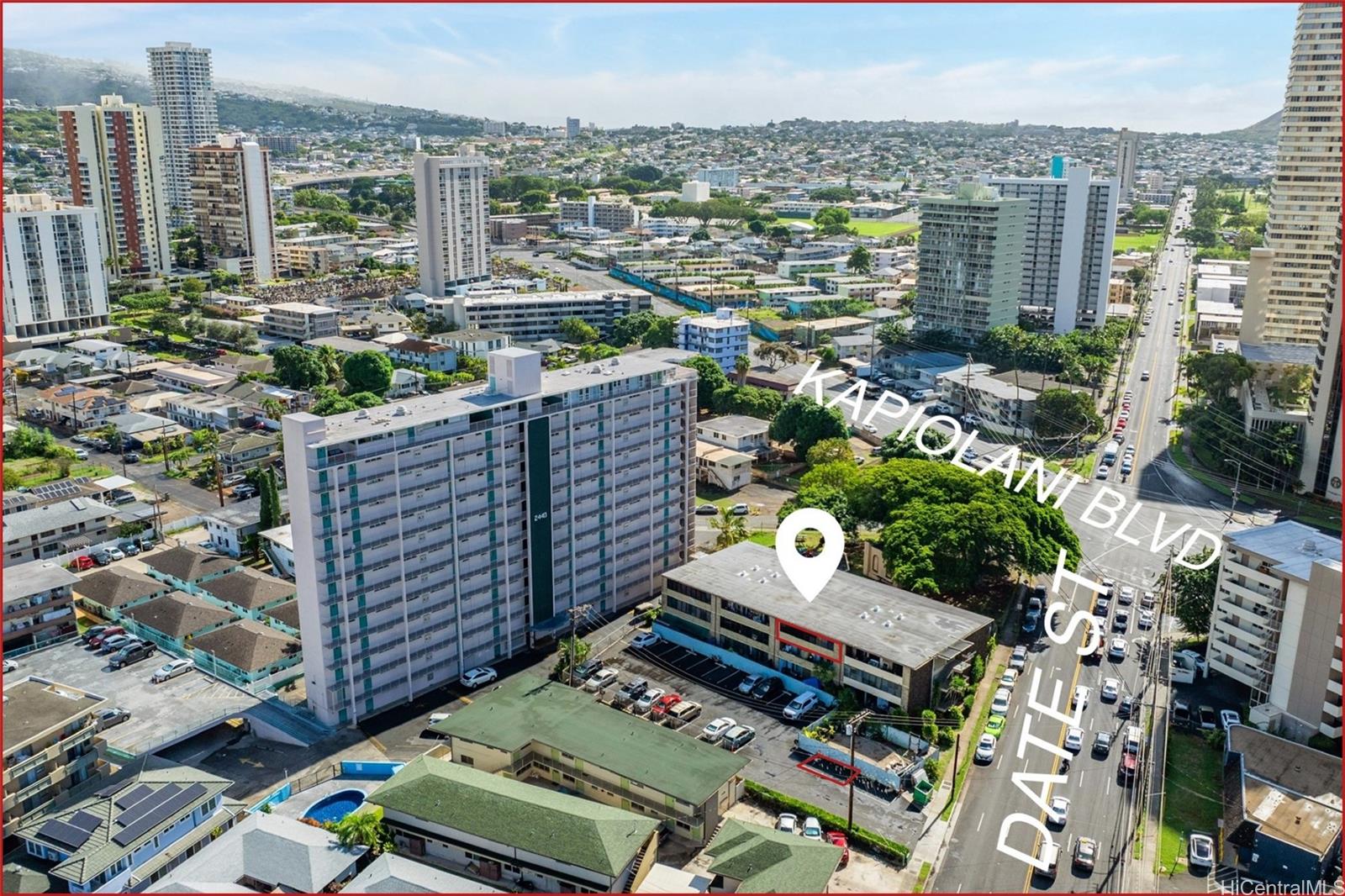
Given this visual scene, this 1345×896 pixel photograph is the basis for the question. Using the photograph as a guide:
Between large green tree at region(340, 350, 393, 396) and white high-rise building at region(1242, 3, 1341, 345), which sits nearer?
white high-rise building at region(1242, 3, 1341, 345)

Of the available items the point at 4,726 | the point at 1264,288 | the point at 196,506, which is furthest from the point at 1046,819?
the point at 1264,288

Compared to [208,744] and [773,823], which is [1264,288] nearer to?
[773,823]

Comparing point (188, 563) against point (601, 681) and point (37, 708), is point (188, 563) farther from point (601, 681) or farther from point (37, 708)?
point (601, 681)

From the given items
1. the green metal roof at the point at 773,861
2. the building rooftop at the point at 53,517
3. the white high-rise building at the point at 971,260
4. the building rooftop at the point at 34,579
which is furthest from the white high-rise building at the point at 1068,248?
the building rooftop at the point at 34,579

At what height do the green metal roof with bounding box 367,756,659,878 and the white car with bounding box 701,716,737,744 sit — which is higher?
the green metal roof with bounding box 367,756,659,878

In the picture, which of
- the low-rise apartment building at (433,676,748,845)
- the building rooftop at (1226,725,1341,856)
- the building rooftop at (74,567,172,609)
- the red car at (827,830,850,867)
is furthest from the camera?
the building rooftop at (74,567,172,609)

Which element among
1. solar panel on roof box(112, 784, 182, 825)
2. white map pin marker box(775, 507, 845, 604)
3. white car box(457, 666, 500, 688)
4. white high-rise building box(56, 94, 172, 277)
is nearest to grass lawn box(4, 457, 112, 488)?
white car box(457, 666, 500, 688)

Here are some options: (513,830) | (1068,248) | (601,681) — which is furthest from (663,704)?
(1068,248)

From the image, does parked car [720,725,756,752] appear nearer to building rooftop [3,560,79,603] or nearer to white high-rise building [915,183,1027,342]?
building rooftop [3,560,79,603]
